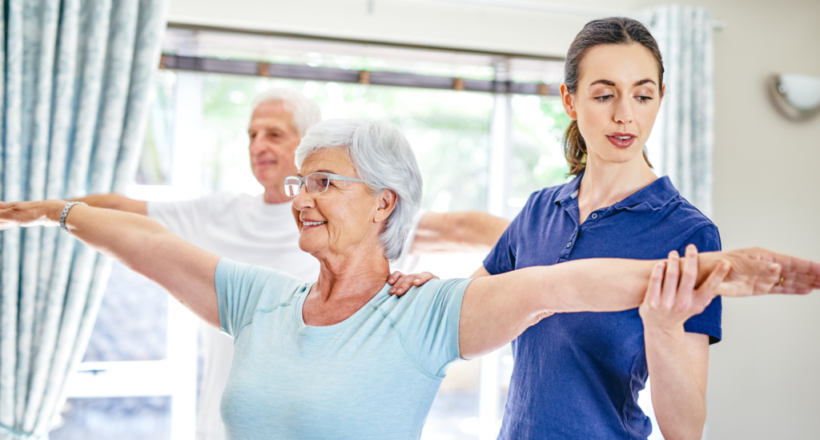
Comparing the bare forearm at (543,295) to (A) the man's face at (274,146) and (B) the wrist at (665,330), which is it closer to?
(B) the wrist at (665,330)

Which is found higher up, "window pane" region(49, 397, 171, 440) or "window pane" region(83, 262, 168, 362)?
"window pane" region(83, 262, 168, 362)

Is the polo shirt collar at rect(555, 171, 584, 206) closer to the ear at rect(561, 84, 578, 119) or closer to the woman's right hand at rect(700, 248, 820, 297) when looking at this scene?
the ear at rect(561, 84, 578, 119)

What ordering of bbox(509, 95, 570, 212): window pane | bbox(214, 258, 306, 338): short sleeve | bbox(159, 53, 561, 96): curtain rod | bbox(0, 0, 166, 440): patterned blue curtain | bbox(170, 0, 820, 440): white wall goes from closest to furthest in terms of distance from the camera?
bbox(214, 258, 306, 338): short sleeve, bbox(0, 0, 166, 440): patterned blue curtain, bbox(159, 53, 561, 96): curtain rod, bbox(170, 0, 820, 440): white wall, bbox(509, 95, 570, 212): window pane

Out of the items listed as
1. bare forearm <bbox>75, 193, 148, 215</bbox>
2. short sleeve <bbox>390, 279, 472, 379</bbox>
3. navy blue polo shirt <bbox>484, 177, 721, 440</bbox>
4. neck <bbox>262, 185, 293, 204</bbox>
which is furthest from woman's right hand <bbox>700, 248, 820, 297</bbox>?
bare forearm <bbox>75, 193, 148, 215</bbox>

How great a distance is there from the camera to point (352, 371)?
105cm

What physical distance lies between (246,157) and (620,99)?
2.16m

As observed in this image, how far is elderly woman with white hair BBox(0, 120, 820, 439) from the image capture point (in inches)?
35.3

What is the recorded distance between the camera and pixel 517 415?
1.27 meters

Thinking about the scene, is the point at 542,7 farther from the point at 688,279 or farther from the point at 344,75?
the point at 688,279

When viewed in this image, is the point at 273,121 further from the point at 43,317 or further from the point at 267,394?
the point at 43,317

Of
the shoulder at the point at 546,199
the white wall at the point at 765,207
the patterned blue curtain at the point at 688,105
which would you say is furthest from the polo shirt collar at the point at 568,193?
the white wall at the point at 765,207

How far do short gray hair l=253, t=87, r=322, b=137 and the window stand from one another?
82cm

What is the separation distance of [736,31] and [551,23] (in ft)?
3.55

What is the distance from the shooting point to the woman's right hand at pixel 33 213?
1.50 meters
